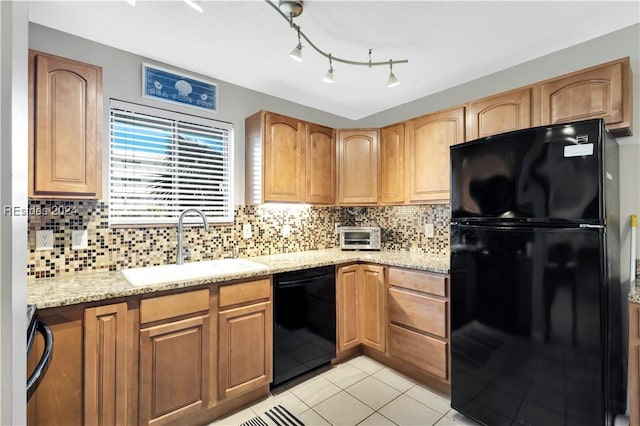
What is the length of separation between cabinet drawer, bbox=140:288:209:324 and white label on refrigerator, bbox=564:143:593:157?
216 cm

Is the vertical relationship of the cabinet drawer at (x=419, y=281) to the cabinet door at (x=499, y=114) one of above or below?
below

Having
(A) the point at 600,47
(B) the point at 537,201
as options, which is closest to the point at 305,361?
(B) the point at 537,201

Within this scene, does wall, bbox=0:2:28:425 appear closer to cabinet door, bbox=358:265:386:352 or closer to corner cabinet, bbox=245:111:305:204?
corner cabinet, bbox=245:111:305:204

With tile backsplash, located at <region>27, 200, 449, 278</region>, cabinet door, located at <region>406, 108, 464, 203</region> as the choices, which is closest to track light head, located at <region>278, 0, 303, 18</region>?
cabinet door, located at <region>406, 108, 464, 203</region>

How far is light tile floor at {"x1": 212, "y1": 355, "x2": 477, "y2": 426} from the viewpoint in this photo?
197 centimetres

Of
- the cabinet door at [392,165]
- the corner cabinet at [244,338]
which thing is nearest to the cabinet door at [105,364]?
the corner cabinet at [244,338]

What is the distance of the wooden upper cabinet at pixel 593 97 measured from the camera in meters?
1.75

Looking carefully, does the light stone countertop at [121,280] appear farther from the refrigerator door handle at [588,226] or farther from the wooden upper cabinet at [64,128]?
the refrigerator door handle at [588,226]

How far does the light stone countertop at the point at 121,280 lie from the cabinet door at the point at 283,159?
62cm

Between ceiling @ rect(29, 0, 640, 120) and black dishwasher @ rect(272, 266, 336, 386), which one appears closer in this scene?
ceiling @ rect(29, 0, 640, 120)

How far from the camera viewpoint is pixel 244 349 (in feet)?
6.73

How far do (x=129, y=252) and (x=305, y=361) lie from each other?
156 centimetres

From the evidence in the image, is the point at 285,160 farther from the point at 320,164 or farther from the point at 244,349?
the point at 244,349

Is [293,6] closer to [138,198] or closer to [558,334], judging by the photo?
[138,198]
